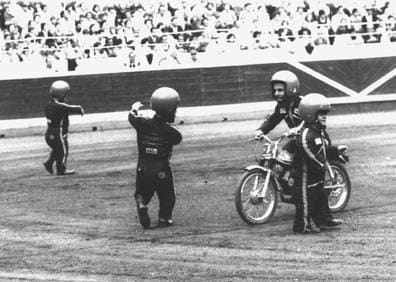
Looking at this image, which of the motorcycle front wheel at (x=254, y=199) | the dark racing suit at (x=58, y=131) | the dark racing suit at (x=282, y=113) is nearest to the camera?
the motorcycle front wheel at (x=254, y=199)

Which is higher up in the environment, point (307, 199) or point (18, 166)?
point (307, 199)

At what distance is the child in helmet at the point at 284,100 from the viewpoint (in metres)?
11.5

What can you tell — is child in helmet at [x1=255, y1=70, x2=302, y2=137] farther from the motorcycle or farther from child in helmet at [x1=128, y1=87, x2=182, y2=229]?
child in helmet at [x1=128, y1=87, x2=182, y2=229]

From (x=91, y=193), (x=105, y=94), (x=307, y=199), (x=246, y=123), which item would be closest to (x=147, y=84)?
(x=105, y=94)

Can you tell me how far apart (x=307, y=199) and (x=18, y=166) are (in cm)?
846

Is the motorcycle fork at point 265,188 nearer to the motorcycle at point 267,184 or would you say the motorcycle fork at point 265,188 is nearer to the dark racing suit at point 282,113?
the motorcycle at point 267,184

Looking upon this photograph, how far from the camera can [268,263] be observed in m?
8.91

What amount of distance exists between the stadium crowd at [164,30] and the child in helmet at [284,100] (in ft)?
43.7

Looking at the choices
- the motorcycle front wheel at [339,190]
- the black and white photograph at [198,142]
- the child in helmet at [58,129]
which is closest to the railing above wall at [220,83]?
the black and white photograph at [198,142]

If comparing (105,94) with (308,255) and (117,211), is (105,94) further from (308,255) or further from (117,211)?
(308,255)

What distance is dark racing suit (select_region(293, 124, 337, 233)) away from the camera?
10464mm

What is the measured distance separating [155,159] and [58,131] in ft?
18.1

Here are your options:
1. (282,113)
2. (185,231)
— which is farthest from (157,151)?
(282,113)

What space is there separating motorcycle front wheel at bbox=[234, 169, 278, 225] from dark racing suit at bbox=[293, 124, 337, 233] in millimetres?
495
